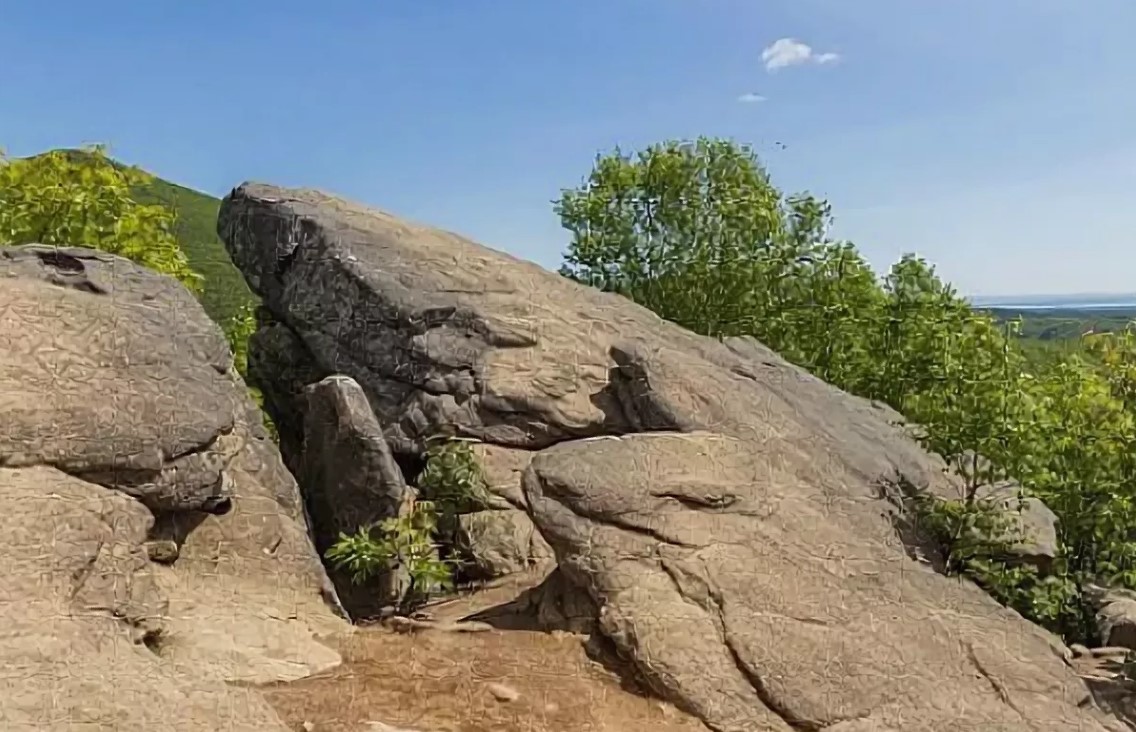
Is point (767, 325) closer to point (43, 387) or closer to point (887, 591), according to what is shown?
point (887, 591)

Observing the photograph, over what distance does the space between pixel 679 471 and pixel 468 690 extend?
2.65m

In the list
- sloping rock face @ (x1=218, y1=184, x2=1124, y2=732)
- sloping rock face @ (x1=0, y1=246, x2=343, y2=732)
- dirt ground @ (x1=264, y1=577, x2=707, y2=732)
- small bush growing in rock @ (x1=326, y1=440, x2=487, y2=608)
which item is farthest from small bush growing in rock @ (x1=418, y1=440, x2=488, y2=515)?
dirt ground @ (x1=264, y1=577, x2=707, y2=732)

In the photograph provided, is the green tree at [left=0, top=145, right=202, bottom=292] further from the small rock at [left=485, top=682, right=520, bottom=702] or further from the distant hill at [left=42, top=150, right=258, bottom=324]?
the small rock at [left=485, top=682, right=520, bottom=702]

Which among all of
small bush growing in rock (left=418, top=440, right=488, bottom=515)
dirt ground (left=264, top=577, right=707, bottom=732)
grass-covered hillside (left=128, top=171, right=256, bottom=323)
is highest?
grass-covered hillside (left=128, top=171, right=256, bottom=323)

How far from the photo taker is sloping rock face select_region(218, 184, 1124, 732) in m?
6.44

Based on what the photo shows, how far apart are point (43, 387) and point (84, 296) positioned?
152 cm

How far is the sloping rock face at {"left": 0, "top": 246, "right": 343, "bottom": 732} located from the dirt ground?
14.0 inches

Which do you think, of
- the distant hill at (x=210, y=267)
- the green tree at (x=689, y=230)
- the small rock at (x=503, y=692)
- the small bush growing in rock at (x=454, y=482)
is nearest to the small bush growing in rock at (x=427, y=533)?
the small bush growing in rock at (x=454, y=482)

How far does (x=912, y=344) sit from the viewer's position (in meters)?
17.2

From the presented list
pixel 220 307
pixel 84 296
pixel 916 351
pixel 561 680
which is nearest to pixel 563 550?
pixel 561 680

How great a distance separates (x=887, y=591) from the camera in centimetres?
738

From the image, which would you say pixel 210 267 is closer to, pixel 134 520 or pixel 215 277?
pixel 215 277

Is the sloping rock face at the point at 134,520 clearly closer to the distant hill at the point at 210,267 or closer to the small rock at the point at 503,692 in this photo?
the small rock at the point at 503,692

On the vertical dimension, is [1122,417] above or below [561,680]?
above
